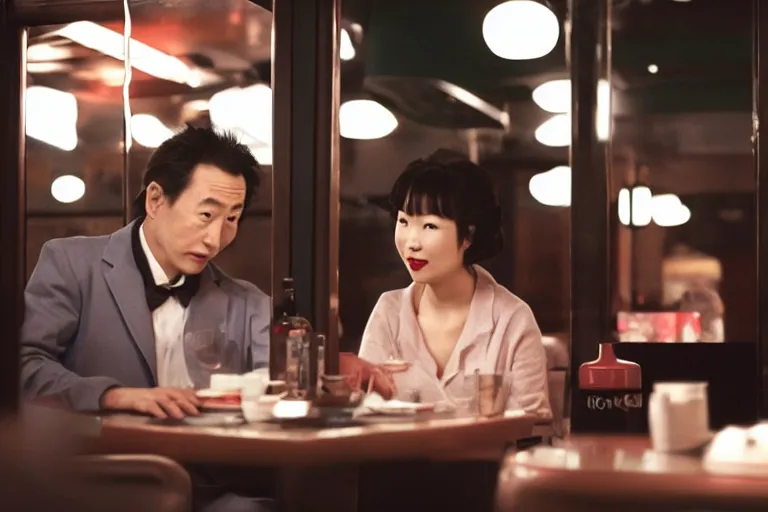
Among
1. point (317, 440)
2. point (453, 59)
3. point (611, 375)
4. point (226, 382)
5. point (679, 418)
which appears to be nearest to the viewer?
point (679, 418)

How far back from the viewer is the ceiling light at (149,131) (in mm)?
3336

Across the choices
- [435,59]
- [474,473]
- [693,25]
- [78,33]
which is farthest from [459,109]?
[78,33]

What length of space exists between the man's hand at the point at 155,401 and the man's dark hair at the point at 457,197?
0.85 metres

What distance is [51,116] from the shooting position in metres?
3.48

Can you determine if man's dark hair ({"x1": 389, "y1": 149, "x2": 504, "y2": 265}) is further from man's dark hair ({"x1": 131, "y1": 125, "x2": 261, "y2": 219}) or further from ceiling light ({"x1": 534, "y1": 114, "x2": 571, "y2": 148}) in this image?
man's dark hair ({"x1": 131, "y1": 125, "x2": 261, "y2": 219})

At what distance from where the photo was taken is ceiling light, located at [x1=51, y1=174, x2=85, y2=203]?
3430mm

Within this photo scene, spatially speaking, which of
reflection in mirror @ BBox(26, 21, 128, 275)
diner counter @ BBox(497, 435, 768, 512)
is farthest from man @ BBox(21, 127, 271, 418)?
diner counter @ BBox(497, 435, 768, 512)

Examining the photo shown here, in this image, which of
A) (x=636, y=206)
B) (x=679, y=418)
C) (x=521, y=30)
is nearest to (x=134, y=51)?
(x=521, y=30)

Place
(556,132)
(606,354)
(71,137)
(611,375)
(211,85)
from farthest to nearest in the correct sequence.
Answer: (71,137) → (211,85) → (556,132) → (606,354) → (611,375)

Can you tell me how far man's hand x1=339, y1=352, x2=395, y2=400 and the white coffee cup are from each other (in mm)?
1153

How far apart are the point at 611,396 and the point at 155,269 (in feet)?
5.07

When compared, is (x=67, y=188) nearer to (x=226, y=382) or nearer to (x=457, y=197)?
(x=226, y=382)

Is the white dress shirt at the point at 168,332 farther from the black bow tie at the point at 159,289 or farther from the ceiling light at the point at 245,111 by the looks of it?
the ceiling light at the point at 245,111

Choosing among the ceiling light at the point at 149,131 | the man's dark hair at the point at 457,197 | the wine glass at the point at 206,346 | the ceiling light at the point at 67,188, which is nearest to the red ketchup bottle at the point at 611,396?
the man's dark hair at the point at 457,197
